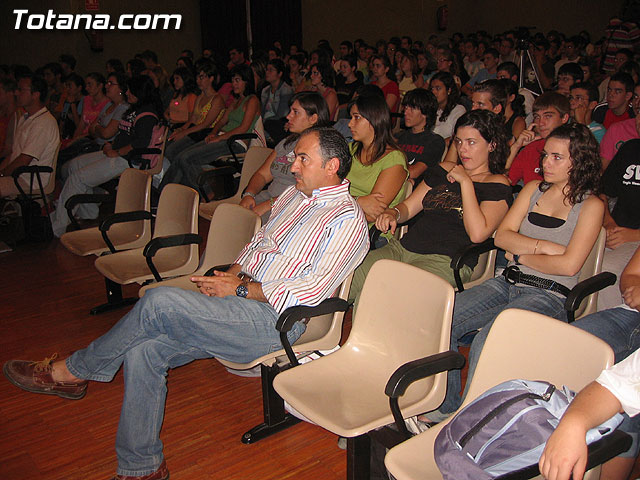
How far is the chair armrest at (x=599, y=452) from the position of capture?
1.36 meters

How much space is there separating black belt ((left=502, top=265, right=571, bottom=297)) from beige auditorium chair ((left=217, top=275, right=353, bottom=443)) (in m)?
0.71

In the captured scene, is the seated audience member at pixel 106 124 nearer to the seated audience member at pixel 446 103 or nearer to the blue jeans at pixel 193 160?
the blue jeans at pixel 193 160

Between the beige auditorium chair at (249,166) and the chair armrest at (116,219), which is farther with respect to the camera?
the beige auditorium chair at (249,166)

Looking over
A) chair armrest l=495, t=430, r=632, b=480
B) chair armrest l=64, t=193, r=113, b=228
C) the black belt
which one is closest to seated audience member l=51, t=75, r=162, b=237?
chair armrest l=64, t=193, r=113, b=228

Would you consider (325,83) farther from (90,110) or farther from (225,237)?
(225,237)

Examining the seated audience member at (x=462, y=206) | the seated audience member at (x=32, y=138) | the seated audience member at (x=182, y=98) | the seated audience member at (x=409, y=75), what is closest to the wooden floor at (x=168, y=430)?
the seated audience member at (x=462, y=206)

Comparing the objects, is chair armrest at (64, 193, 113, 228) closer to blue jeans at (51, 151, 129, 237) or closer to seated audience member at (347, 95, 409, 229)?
blue jeans at (51, 151, 129, 237)

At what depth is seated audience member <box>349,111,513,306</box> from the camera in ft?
8.58

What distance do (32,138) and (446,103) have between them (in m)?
3.56

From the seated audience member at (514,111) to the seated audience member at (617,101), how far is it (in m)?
0.62

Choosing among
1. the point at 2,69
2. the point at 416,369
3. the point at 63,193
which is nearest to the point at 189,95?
the point at 63,193

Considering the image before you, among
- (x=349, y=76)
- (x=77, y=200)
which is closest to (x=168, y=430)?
(x=77, y=200)

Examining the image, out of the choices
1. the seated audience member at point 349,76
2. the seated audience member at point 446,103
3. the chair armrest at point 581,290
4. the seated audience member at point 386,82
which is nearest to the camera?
the chair armrest at point 581,290

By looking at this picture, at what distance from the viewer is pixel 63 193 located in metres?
4.98
